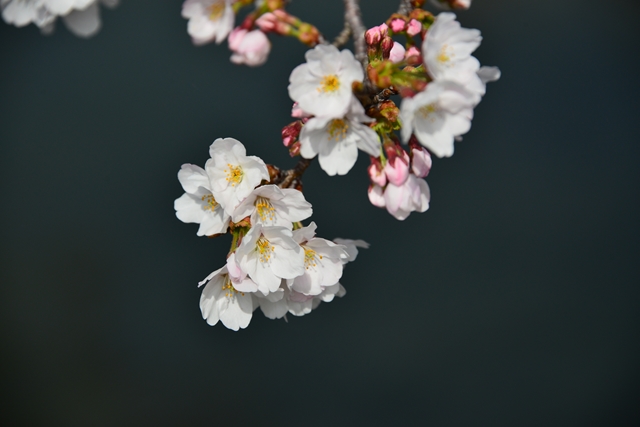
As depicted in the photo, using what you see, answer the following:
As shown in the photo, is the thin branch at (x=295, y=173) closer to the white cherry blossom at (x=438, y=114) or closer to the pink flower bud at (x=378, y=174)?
the pink flower bud at (x=378, y=174)

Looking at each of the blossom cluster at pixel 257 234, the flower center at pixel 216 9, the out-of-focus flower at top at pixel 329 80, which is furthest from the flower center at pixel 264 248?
the flower center at pixel 216 9

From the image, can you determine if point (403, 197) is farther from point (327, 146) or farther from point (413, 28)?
point (413, 28)

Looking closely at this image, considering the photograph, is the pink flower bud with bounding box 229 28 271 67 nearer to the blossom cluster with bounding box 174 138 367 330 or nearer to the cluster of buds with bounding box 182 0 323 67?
the cluster of buds with bounding box 182 0 323 67

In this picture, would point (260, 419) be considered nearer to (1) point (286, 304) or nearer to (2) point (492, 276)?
(2) point (492, 276)

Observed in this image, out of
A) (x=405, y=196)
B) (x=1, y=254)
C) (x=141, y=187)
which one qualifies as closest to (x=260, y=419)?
(x=141, y=187)

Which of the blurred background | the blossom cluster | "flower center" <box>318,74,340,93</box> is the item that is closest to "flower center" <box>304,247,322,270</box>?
the blossom cluster
